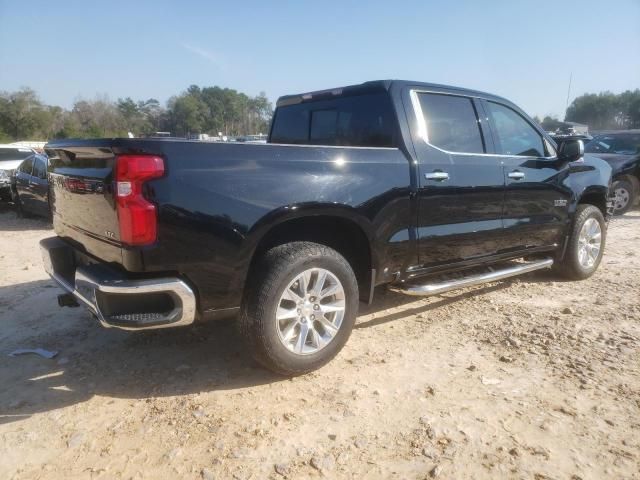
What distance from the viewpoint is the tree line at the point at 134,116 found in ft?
162

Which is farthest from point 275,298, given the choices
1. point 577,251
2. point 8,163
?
point 8,163

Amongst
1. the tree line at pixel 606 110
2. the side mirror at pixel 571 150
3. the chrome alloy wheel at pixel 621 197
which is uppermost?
the tree line at pixel 606 110

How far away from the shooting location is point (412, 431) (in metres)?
2.38

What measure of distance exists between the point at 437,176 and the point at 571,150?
6.24ft

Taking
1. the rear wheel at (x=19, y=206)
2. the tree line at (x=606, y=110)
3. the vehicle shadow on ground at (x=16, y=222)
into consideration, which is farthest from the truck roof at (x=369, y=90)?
the tree line at (x=606, y=110)

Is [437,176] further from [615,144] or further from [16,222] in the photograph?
[615,144]

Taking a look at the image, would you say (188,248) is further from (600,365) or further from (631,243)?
(631,243)

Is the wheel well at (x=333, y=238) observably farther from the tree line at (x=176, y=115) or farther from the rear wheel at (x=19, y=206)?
the tree line at (x=176, y=115)

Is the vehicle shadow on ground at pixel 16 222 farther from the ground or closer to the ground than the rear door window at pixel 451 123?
closer to the ground

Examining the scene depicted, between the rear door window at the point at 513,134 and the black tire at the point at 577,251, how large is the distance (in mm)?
884

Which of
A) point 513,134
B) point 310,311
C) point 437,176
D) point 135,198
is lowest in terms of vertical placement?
point 310,311

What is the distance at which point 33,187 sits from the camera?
9.13 metres

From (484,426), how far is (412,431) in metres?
0.39

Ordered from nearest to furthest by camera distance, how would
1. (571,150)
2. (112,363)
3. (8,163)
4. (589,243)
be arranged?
(112,363) → (571,150) → (589,243) → (8,163)
